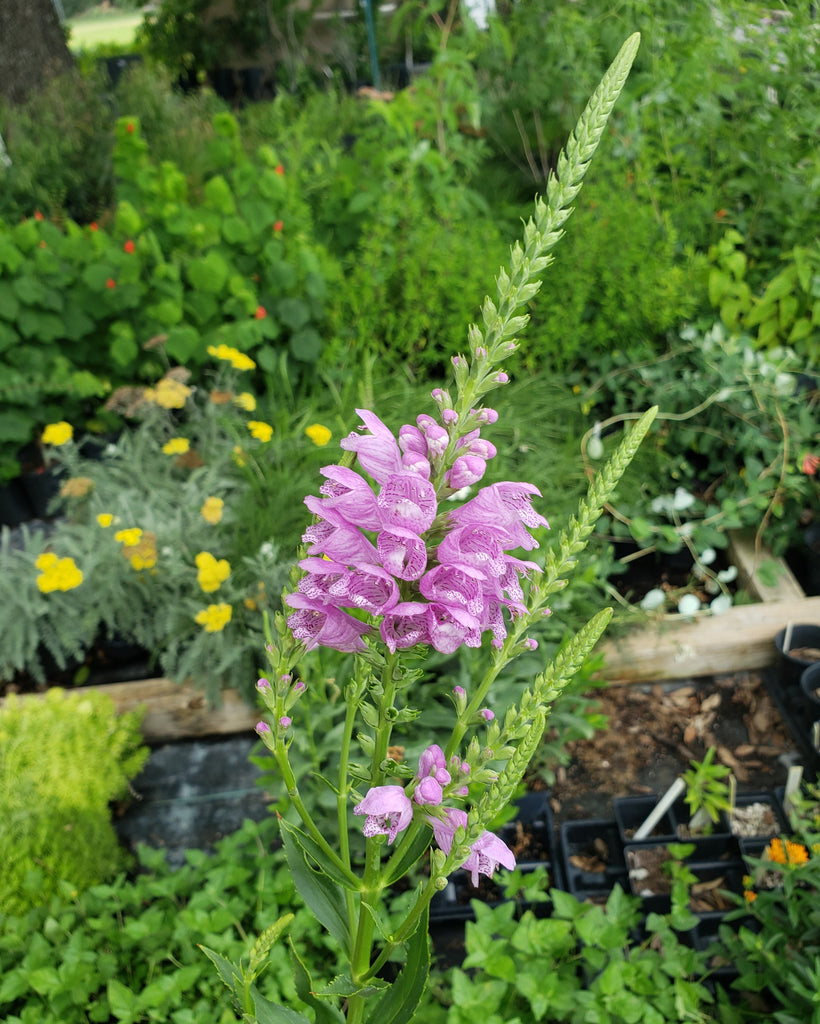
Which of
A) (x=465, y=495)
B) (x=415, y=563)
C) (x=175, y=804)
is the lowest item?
(x=175, y=804)

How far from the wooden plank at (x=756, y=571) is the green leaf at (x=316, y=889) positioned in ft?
7.58

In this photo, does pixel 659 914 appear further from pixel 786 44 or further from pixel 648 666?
pixel 786 44

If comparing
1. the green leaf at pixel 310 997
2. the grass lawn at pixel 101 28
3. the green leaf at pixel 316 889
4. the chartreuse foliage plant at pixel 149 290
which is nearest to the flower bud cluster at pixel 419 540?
the green leaf at pixel 316 889

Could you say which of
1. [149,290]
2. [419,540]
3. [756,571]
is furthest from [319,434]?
[419,540]

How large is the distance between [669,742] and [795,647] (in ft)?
1.85

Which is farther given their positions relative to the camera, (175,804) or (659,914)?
(175,804)

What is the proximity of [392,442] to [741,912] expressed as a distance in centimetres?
157

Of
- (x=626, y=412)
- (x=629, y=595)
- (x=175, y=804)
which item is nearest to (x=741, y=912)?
(x=629, y=595)

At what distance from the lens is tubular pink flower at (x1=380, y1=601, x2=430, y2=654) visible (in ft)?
2.51

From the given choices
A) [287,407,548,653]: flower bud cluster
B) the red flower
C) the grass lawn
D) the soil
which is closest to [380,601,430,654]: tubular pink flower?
[287,407,548,653]: flower bud cluster

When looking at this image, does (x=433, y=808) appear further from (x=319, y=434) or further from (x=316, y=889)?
(x=319, y=434)

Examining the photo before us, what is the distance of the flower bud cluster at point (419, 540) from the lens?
2.46 feet

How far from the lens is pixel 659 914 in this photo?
75.5 inches

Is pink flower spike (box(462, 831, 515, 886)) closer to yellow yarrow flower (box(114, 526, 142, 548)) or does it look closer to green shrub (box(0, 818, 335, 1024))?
green shrub (box(0, 818, 335, 1024))
